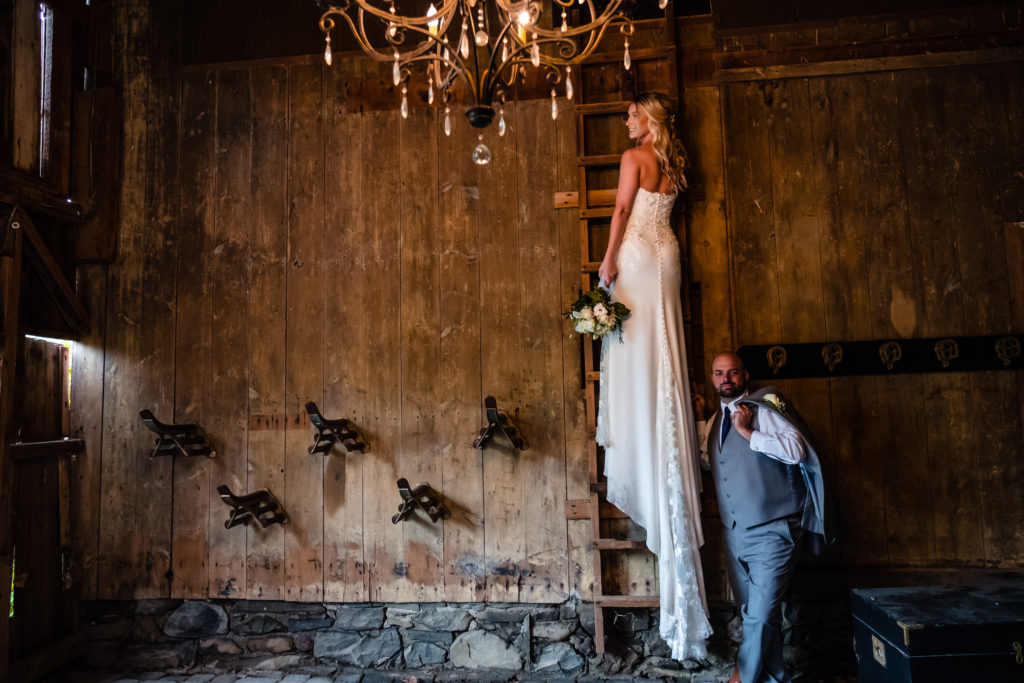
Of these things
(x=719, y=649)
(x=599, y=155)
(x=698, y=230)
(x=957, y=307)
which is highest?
(x=599, y=155)

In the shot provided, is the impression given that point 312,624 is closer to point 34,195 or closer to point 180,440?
point 180,440

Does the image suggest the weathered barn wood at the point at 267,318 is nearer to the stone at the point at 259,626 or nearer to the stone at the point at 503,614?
the stone at the point at 259,626

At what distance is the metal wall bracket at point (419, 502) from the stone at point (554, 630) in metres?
0.78

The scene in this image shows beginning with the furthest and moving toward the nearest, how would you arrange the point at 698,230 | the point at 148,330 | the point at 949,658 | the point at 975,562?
the point at 148,330
the point at 698,230
the point at 975,562
the point at 949,658

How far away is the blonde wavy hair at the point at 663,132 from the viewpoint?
10.7 feet

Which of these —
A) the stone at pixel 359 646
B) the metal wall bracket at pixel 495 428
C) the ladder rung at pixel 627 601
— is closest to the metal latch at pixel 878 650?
the ladder rung at pixel 627 601

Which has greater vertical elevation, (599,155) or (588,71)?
(588,71)

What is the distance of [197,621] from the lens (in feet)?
11.9

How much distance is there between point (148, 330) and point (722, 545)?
3.45 meters

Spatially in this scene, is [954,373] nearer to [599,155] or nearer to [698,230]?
[698,230]

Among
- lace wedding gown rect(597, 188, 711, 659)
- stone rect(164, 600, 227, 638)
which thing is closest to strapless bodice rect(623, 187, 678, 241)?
lace wedding gown rect(597, 188, 711, 659)

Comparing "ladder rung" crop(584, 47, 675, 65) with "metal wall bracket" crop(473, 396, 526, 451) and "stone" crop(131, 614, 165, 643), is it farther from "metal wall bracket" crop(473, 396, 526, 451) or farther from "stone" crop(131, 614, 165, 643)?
"stone" crop(131, 614, 165, 643)

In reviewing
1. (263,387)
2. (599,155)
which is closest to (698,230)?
(599,155)

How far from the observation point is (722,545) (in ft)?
11.0
